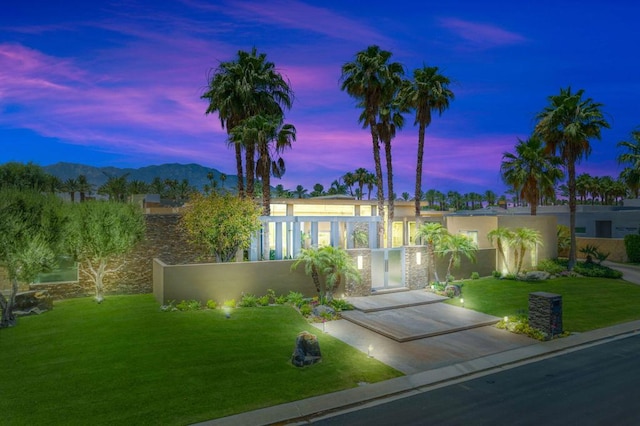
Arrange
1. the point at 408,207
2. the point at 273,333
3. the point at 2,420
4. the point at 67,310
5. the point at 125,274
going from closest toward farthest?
the point at 2,420 < the point at 273,333 < the point at 67,310 < the point at 125,274 < the point at 408,207

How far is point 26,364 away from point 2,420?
345cm

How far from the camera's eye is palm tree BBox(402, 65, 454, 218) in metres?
30.6

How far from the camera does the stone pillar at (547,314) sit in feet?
49.0

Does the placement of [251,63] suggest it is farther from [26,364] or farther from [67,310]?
[26,364]

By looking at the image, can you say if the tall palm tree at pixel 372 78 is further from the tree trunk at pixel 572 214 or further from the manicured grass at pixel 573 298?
the tree trunk at pixel 572 214

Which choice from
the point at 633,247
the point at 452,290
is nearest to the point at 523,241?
the point at 452,290

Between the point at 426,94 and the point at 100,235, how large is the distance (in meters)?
24.2

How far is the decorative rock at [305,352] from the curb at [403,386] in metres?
1.84

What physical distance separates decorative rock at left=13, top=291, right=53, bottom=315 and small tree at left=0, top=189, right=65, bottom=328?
122 cm

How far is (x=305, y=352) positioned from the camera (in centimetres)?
1205

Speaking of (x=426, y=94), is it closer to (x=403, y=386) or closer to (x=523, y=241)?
(x=523, y=241)

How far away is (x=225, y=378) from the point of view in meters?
11.0

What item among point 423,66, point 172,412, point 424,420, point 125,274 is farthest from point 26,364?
point 423,66

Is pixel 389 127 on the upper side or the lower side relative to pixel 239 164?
upper
